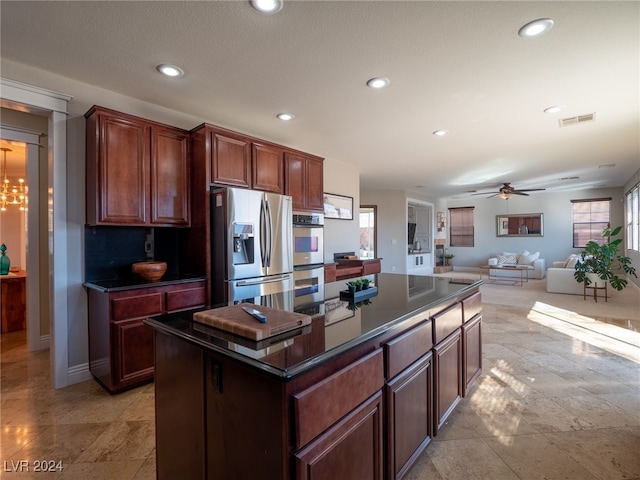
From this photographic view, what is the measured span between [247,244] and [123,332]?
1.23 meters

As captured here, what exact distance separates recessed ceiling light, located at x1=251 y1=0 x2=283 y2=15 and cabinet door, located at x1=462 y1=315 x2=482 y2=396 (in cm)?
227

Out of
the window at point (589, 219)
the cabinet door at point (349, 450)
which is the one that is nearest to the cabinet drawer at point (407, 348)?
the cabinet door at point (349, 450)

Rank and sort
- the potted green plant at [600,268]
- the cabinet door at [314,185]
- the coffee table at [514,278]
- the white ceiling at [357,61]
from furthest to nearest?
1. the coffee table at [514,278]
2. the potted green plant at [600,268]
3. the cabinet door at [314,185]
4. the white ceiling at [357,61]

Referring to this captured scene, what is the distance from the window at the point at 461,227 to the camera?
11.4 meters

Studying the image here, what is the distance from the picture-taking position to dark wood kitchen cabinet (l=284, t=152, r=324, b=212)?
3.89 meters

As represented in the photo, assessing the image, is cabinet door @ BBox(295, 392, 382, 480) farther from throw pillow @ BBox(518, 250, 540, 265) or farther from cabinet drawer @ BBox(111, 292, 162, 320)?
throw pillow @ BBox(518, 250, 540, 265)

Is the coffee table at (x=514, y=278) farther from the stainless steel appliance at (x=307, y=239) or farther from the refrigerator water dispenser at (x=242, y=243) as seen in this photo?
the refrigerator water dispenser at (x=242, y=243)

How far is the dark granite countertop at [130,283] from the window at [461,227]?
10.5 metres

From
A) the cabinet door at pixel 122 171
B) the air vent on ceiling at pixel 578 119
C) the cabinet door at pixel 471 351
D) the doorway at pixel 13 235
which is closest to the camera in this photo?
the cabinet door at pixel 471 351

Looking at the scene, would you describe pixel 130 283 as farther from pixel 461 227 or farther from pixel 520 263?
pixel 461 227

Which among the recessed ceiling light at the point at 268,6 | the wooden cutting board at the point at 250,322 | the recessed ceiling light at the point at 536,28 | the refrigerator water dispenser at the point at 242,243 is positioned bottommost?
the wooden cutting board at the point at 250,322

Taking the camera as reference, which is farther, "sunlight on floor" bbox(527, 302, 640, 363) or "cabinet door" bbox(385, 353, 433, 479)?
"sunlight on floor" bbox(527, 302, 640, 363)

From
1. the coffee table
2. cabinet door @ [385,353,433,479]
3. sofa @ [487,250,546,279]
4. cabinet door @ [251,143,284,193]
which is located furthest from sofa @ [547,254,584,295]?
cabinet door @ [385,353,433,479]

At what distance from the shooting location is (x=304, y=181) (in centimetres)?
411
